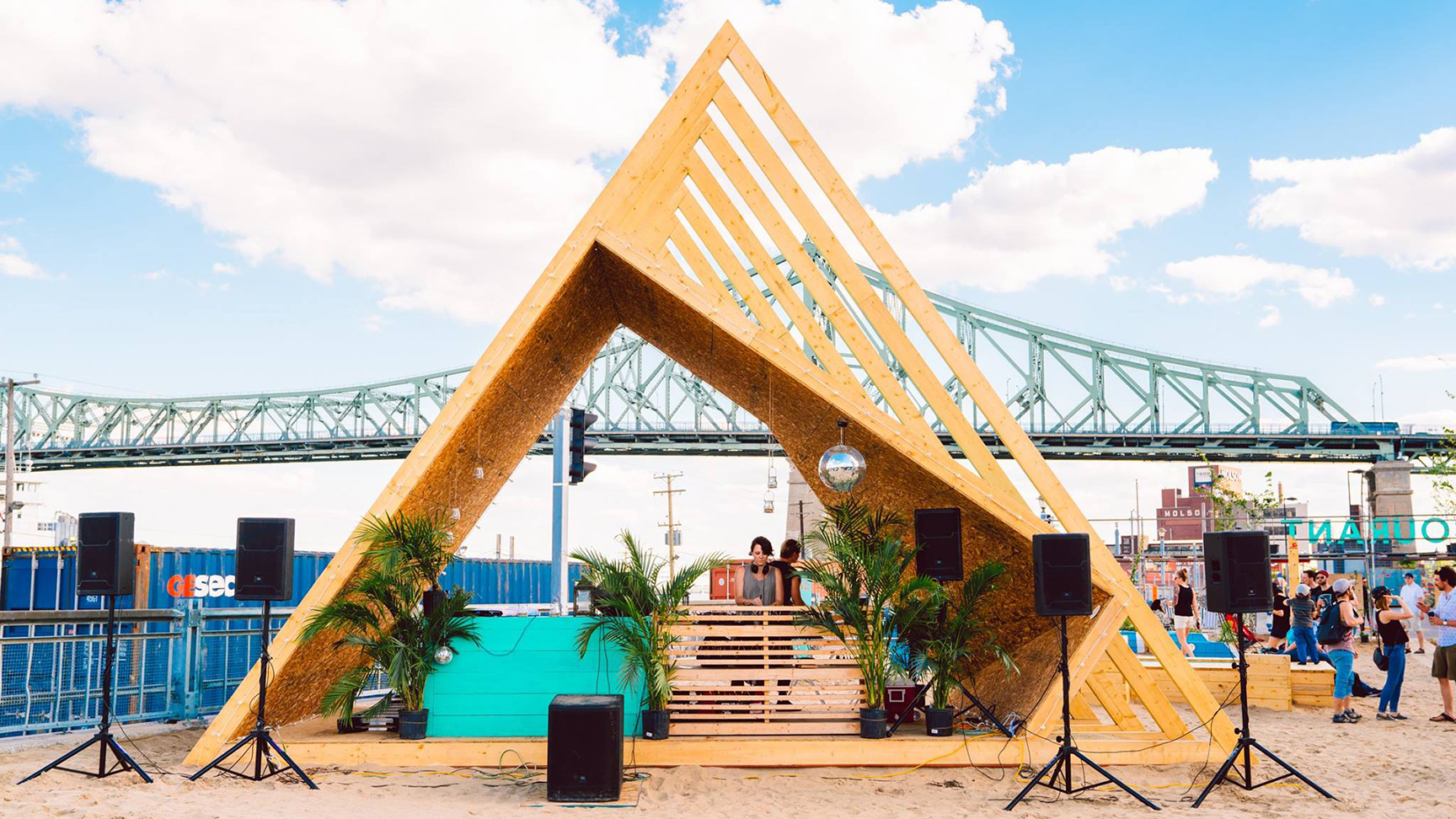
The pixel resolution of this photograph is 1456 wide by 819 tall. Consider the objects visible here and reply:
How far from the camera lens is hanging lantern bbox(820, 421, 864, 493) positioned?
7.84 metres

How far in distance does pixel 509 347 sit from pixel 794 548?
9.32 feet

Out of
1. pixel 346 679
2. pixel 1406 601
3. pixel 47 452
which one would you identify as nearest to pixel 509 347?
pixel 346 679

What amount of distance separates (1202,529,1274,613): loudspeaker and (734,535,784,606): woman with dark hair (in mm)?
3157

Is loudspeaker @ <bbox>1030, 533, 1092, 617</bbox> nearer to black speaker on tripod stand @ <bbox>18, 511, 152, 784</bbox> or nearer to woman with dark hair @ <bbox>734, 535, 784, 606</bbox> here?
woman with dark hair @ <bbox>734, 535, 784, 606</bbox>

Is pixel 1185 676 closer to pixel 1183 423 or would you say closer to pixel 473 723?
pixel 473 723

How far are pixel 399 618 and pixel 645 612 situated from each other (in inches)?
67.5

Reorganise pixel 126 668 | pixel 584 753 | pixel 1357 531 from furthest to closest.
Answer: pixel 1357 531 → pixel 126 668 → pixel 584 753

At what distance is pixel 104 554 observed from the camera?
23.7ft

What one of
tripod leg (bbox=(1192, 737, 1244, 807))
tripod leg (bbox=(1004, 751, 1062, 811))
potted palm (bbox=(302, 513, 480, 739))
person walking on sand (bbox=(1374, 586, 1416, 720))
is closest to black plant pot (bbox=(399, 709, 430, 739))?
potted palm (bbox=(302, 513, 480, 739))

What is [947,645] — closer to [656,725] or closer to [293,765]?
[656,725]

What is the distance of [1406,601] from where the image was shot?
1500cm

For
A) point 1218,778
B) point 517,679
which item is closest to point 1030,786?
point 1218,778

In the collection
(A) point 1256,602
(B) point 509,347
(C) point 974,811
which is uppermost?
(B) point 509,347

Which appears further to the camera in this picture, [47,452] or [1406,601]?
[47,452]
